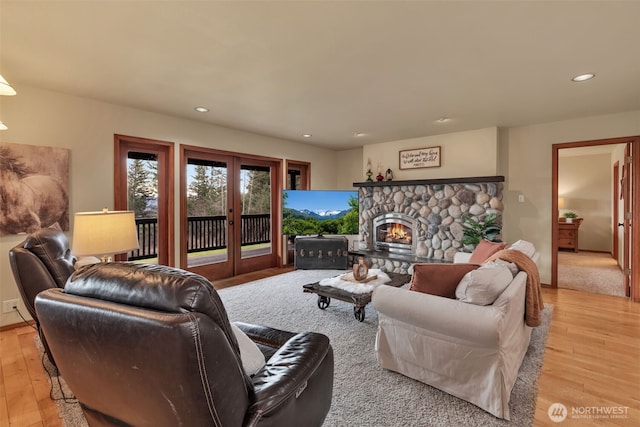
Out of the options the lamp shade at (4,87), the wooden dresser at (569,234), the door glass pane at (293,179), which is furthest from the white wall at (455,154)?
the lamp shade at (4,87)

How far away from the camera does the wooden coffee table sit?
2.80 m

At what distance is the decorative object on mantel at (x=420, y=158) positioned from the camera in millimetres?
5070

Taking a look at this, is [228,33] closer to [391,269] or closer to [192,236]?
[192,236]

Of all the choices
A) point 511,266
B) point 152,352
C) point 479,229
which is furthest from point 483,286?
point 479,229

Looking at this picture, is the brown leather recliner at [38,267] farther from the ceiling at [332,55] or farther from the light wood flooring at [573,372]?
the ceiling at [332,55]

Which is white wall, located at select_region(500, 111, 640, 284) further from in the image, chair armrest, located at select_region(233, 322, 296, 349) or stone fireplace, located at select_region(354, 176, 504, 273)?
chair armrest, located at select_region(233, 322, 296, 349)

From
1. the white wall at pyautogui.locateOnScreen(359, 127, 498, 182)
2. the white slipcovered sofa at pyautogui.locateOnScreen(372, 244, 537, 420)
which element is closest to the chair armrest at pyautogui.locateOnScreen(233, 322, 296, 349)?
the white slipcovered sofa at pyautogui.locateOnScreen(372, 244, 537, 420)

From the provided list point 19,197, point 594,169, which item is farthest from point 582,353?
point 594,169

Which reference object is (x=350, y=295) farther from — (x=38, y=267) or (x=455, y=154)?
(x=455, y=154)

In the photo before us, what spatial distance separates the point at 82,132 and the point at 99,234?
191 cm

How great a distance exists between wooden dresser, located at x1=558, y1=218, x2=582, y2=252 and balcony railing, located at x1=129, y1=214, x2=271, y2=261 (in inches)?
271

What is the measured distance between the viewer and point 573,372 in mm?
2152

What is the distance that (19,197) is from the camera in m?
2.90

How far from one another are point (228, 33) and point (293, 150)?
3.70 metres
